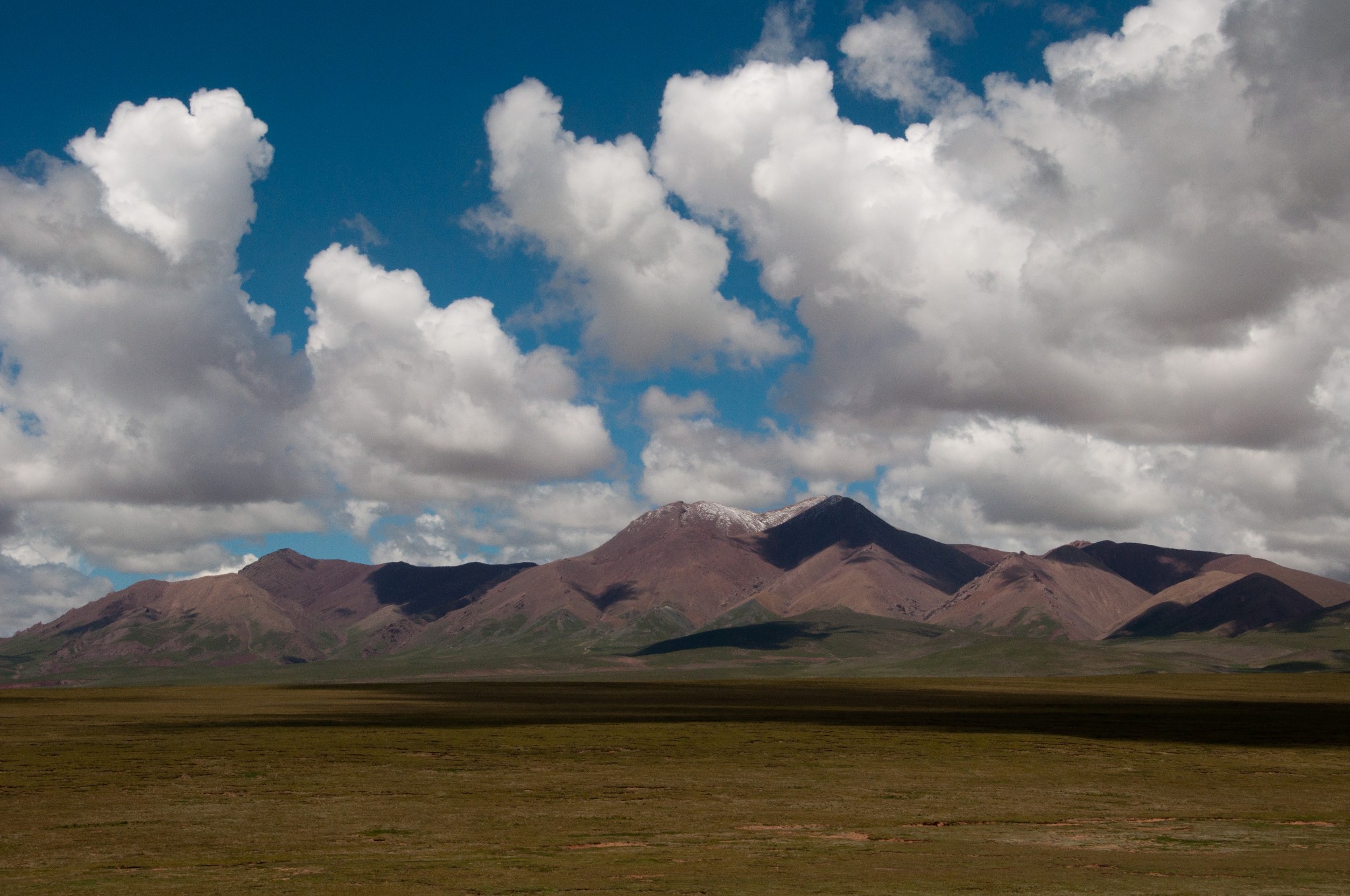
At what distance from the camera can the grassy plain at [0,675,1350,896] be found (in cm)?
3303

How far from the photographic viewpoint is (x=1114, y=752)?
83125 mm

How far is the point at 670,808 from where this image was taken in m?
50.9

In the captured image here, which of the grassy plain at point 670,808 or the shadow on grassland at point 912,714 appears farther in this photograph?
the shadow on grassland at point 912,714

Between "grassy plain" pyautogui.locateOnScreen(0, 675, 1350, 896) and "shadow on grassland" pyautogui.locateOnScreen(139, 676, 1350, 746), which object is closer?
"grassy plain" pyautogui.locateOnScreen(0, 675, 1350, 896)

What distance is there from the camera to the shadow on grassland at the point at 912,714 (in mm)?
106438

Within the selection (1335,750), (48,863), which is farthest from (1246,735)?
(48,863)

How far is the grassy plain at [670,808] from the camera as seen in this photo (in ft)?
108

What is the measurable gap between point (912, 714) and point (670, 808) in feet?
290

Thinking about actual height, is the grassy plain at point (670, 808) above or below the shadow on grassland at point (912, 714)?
above

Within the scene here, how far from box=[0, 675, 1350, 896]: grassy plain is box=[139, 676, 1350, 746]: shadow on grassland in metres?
1.65

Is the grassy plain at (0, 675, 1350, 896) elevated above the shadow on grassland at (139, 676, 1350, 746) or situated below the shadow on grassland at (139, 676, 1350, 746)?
above

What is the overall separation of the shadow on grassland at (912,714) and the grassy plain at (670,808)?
165 cm

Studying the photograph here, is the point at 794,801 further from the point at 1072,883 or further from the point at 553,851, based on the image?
the point at 1072,883

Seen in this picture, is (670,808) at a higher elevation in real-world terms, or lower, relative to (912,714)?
higher
